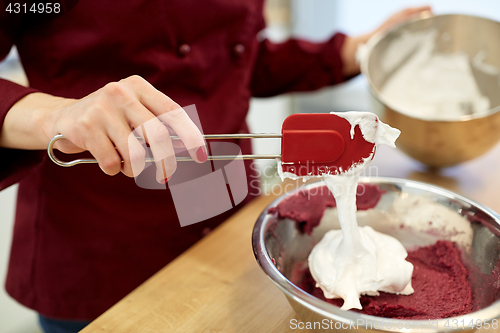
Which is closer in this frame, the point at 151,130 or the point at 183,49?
the point at 151,130

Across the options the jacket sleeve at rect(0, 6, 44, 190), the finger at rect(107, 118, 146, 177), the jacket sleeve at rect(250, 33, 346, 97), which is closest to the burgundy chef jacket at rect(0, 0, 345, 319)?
the jacket sleeve at rect(0, 6, 44, 190)

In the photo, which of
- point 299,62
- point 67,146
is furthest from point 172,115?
point 299,62

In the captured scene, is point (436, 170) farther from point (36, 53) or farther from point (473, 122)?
point (36, 53)

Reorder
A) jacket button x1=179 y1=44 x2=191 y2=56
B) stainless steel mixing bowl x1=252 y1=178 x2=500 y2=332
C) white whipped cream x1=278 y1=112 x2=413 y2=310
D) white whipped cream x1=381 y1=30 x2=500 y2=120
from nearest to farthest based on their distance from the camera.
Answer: stainless steel mixing bowl x1=252 y1=178 x2=500 y2=332 → white whipped cream x1=278 y1=112 x2=413 y2=310 → jacket button x1=179 y1=44 x2=191 y2=56 → white whipped cream x1=381 y1=30 x2=500 y2=120

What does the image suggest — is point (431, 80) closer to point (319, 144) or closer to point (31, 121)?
point (319, 144)

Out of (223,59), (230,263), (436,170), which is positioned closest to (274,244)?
(230,263)

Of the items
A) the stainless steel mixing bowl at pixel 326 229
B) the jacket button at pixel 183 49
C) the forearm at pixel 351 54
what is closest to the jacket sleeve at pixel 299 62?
the forearm at pixel 351 54

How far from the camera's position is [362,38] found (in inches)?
36.9

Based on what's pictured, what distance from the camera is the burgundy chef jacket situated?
60 centimetres

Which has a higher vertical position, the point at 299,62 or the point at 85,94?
the point at 85,94

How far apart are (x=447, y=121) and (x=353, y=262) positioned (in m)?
0.34

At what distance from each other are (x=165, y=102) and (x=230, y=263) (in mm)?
319

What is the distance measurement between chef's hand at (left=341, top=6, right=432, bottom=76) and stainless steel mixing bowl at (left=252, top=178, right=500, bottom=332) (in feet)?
1.44

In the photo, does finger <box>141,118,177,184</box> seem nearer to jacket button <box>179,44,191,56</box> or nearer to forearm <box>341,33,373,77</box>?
jacket button <box>179,44,191,56</box>
